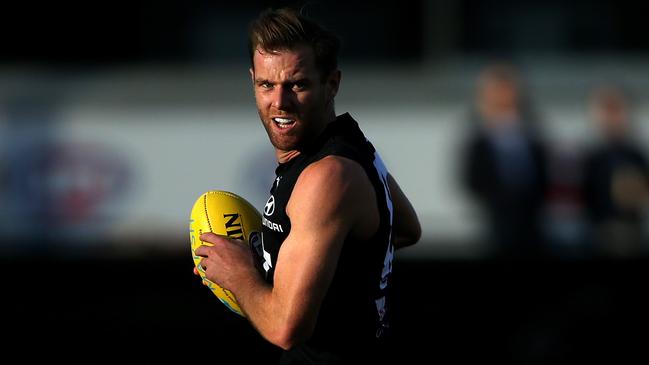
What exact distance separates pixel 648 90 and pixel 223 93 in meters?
3.61

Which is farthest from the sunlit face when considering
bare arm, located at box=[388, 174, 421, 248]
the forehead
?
bare arm, located at box=[388, 174, 421, 248]

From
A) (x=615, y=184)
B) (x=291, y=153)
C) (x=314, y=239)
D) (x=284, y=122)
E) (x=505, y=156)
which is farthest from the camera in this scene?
(x=615, y=184)

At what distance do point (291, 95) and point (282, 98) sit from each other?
0.04m

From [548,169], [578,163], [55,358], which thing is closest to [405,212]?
[548,169]

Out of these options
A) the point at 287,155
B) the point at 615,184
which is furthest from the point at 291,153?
the point at 615,184

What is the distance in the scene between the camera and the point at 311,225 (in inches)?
149

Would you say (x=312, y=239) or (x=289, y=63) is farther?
(x=289, y=63)

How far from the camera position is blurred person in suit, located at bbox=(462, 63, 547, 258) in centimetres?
898

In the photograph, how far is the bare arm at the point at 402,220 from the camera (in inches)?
182

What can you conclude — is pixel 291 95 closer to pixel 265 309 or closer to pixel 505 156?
pixel 265 309

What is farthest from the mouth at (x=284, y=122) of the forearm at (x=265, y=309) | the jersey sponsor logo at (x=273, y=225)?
the forearm at (x=265, y=309)

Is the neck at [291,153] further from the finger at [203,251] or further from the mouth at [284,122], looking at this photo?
the finger at [203,251]

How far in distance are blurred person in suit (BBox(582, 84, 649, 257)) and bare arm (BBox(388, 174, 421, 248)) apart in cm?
521

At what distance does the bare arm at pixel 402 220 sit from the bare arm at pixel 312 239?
698 mm
